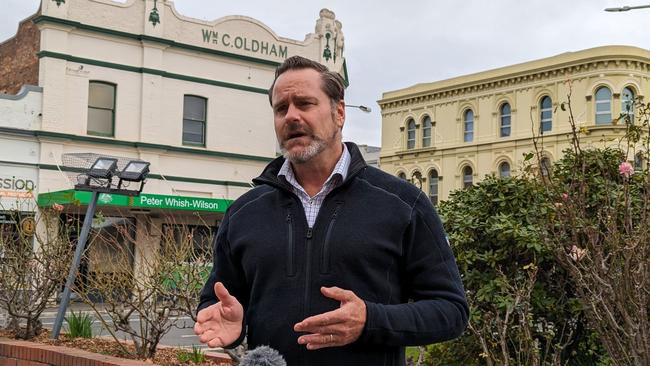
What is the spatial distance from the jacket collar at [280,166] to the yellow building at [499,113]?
30.3 metres

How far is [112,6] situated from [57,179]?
205 inches

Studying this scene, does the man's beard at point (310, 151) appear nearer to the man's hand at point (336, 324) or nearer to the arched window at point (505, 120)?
the man's hand at point (336, 324)

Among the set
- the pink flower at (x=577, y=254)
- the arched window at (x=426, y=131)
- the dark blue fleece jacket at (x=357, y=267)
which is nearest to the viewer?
the dark blue fleece jacket at (x=357, y=267)

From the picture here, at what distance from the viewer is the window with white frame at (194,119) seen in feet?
80.6

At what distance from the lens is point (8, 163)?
2081cm

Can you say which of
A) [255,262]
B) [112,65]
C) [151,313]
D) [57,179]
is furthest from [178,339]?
[255,262]

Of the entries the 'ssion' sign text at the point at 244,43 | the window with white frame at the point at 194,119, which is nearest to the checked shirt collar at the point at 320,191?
the window with white frame at the point at 194,119

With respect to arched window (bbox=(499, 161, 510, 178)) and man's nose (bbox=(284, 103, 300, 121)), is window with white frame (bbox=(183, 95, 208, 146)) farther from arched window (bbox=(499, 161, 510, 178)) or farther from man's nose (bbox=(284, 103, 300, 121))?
man's nose (bbox=(284, 103, 300, 121))

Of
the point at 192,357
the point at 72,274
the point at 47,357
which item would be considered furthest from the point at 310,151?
the point at 72,274

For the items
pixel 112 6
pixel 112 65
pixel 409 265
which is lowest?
pixel 409 265

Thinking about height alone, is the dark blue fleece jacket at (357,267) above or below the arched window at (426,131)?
below

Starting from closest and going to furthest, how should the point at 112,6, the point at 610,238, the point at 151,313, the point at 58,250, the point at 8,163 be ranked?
the point at 610,238 < the point at 151,313 < the point at 58,250 < the point at 8,163 < the point at 112,6

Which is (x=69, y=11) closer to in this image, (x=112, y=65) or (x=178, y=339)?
(x=112, y=65)

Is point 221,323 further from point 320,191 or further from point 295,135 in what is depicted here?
point 295,135
